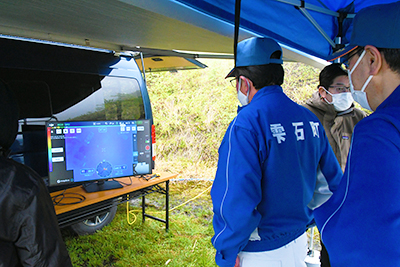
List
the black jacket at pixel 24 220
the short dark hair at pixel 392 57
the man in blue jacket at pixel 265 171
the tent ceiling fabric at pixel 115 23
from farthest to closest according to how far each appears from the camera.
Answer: the tent ceiling fabric at pixel 115 23 → the man in blue jacket at pixel 265 171 → the black jacket at pixel 24 220 → the short dark hair at pixel 392 57

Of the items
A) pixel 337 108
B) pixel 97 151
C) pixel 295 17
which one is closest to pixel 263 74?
pixel 295 17

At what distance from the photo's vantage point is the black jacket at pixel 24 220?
1.00 metres

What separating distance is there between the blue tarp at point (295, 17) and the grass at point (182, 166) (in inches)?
107

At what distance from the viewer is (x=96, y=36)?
2.71m

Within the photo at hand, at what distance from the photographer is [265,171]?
4.16 feet

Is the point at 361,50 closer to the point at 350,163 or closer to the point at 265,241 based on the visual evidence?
the point at 350,163

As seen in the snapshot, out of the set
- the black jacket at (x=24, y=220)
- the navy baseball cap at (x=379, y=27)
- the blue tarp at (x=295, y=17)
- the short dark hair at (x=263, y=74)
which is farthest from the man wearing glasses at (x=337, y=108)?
the black jacket at (x=24, y=220)

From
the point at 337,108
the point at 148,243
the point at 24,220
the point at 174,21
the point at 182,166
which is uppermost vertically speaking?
the point at 174,21

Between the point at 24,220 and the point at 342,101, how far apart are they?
2.46m

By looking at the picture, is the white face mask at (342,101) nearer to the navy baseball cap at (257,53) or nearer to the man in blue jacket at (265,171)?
the man in blue jacket at (265,171)

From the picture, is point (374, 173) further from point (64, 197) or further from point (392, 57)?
point (64, 197)

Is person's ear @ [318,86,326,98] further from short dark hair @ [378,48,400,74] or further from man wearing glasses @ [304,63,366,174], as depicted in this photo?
short dark hair @ [378,48,400,74]

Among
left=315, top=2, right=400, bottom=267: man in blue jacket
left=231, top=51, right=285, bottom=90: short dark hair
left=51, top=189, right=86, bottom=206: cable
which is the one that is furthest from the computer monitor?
left=315, top=2, right=400, bottom=267: man in blue jacket

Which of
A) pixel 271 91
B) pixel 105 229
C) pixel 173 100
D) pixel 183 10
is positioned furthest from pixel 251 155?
pixel 173 100
